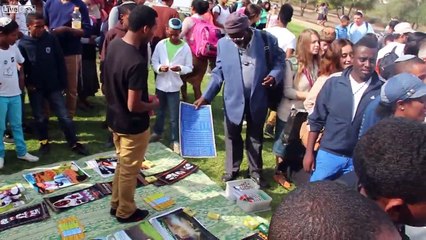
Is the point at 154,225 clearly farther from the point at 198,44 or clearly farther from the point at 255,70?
the point at 198,44

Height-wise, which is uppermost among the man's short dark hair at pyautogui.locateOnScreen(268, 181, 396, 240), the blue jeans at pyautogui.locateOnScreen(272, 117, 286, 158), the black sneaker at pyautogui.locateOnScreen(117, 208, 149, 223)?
the man's short dark hair at pyautogui.locateOnScreen(268, 181, 396, 240)

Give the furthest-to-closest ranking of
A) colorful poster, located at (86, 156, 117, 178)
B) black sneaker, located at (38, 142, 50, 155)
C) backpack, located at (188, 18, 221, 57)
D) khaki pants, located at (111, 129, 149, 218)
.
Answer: backpack, located at (188, 18, 221, 57)
black sneaker, located at (38, 142, 50, 155)
colorful poster, located at (86, 156, 117, 178)
khaki pants, located at (111, 129, 149, 218)

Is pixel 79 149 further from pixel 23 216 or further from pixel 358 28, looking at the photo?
pixel 358 28

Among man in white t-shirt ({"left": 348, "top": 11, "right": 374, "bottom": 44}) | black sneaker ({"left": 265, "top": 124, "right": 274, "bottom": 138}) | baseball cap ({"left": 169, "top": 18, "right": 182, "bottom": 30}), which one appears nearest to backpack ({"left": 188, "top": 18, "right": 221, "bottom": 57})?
baseball cap ({"left": 169, "top": 18, "right": 182, "bottom": 30})

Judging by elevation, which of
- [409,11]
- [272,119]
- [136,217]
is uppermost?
[409,11]

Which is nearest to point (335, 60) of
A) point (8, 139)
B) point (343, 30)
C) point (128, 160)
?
point (128, 160)

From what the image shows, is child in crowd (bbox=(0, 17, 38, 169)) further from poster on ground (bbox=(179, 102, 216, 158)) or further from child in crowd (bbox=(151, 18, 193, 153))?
poster on ground (bbox=(179, 102, 216, 158))

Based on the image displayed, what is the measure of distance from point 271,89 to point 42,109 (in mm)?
2780

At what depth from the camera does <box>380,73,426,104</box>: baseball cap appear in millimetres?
2721

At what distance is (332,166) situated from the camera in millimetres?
3348

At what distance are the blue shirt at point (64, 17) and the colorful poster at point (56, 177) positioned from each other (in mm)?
1774

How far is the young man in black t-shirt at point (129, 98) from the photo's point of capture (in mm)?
3314

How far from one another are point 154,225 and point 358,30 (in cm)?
791

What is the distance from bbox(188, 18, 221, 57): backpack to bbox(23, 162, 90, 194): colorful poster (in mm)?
2581
